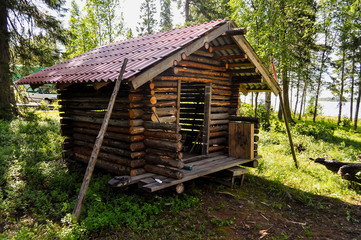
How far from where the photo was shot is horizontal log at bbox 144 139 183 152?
5748 millimetres

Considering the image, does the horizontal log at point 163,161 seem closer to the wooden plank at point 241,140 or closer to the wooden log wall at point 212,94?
the wooden log wall at point 212,94

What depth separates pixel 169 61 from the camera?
5.43m

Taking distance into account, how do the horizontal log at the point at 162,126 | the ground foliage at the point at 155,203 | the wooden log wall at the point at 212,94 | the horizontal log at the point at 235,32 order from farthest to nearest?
the wooden log wall at the point at 212,94 → the horizontal log at the point at 235,32 → the horizontal log at the point at 162,126 → the ground foliage at the point at 155,203

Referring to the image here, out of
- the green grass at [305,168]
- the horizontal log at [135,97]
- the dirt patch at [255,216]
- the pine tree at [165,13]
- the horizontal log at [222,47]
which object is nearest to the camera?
the dirt patch at [255,216]

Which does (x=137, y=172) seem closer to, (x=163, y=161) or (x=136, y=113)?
(x=163, y=161)

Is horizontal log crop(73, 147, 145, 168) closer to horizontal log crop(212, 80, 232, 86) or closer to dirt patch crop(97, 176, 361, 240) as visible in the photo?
dirt patch crop(97, 176, 361, 240)

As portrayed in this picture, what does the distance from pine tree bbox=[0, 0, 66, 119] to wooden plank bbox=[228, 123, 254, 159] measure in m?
11.1

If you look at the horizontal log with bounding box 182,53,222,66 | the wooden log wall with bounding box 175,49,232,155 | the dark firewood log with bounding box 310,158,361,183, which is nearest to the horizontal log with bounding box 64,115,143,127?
the wooden log wall with bounding box 175,49,232,155

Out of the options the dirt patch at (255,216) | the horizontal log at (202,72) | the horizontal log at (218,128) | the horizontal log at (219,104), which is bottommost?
the dirt patch at (255,216)

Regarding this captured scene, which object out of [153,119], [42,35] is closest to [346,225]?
[153,119]

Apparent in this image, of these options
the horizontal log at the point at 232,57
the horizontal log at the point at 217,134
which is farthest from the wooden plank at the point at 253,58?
the horizontal log at the point at 217,134

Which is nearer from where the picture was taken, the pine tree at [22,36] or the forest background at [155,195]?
the forest background at [155,195]

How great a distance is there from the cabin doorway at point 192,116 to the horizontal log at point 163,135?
303 centimetres

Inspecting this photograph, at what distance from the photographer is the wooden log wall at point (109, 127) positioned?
19.8 feet
